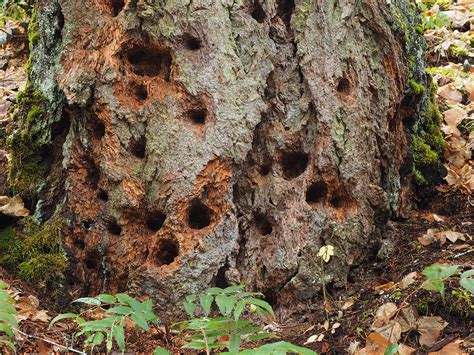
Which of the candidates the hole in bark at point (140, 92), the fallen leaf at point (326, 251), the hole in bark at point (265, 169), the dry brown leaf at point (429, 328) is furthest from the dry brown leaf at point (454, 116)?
the hole in bark at point (140, 92)

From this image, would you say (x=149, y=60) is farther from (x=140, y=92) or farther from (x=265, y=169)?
(x=265, y=169)

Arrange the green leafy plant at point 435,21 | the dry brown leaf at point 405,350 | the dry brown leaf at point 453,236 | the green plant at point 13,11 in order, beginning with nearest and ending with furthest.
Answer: the dry brown leaf at point 405,350 → the dry brown leaf at point 453,236 → the green leafy plant at point 435,21 → the green plant at point 13,11

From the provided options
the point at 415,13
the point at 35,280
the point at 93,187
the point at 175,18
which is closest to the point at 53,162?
the point at 93,187

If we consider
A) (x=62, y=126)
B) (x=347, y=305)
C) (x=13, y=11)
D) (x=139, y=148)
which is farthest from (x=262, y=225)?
(x=13, y=11)

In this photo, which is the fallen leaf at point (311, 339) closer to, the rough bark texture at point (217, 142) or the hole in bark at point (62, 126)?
the rough bark texture at point (217, 142)

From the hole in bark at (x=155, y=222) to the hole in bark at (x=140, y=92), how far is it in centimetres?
80

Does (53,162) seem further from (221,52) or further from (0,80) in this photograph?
(0,80)

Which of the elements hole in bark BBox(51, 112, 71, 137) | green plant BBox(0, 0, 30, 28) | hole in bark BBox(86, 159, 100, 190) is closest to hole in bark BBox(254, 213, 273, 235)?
hole in bark BBox(86, 159, 100, 190)

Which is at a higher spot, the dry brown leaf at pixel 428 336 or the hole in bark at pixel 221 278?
the dry brown leaf at pixel 428 336

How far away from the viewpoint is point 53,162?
3.92m

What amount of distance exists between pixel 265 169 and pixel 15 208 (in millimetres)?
1767

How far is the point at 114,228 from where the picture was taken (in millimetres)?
3660

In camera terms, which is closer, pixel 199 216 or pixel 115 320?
pixel 115 320

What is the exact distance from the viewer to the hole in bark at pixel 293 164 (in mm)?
3738
